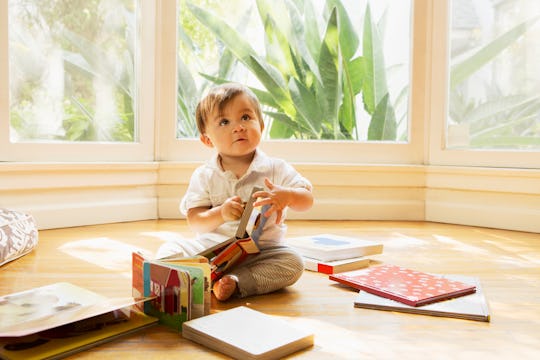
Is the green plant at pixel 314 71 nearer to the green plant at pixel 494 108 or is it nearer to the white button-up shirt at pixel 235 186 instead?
the green plant at pixel 494 108

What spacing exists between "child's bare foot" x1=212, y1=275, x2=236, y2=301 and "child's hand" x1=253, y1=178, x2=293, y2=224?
0.52 feet

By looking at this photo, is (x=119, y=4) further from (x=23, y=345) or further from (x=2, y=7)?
(x=23, y=345)

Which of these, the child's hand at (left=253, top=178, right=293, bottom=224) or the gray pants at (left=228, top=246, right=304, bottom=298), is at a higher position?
the child's hand at (left=253, top=178, right=293, bottom=224)

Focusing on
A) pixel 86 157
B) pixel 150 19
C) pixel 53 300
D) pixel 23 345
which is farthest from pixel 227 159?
pixel 150 19

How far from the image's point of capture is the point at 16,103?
1.99 metres

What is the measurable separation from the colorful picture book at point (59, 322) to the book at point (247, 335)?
0.12 metres

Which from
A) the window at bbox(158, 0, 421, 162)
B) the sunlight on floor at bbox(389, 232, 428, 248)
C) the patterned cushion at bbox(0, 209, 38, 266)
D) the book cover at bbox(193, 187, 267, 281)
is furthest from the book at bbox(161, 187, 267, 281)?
the window at bbox(158, 0, 421, 162)

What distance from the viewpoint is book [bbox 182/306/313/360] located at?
878 millimetres

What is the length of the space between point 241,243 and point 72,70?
4.27 feet

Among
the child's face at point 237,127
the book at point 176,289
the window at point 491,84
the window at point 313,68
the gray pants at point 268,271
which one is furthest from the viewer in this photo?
the window at point 313,68

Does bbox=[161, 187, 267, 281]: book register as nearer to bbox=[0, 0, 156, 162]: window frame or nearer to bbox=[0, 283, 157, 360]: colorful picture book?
bbox=[0, 283, 157, 360]: colorful picture book

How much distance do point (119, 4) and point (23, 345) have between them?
1.66 m

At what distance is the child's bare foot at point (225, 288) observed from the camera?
1188 mm

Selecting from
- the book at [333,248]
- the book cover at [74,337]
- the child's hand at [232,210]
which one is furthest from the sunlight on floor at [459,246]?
the book cover at [74,337]
